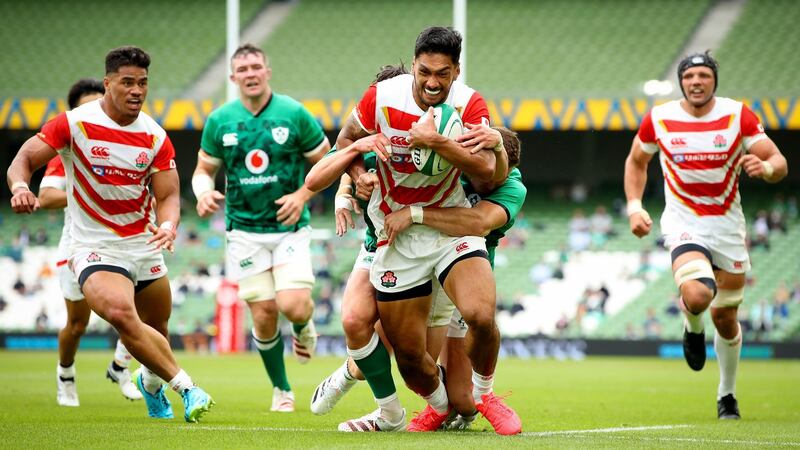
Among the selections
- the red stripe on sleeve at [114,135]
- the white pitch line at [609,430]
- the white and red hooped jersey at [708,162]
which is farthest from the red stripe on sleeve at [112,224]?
the white and red hooped jersey at [708,162]

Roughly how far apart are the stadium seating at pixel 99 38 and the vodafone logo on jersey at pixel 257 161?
21724 mm

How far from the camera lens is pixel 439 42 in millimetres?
6891

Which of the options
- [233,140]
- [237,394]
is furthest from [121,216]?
[237,394]

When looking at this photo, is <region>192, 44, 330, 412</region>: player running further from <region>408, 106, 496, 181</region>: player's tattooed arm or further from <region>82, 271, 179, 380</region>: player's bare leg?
<region>408, 106, 496, 181</region>: player's tattooed arm

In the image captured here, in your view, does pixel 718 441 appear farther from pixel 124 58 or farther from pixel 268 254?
pixel 124 58

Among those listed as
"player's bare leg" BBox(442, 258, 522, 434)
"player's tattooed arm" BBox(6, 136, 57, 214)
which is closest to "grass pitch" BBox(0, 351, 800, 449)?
"player's bare leg" BBox(442, 258, 522, 434)

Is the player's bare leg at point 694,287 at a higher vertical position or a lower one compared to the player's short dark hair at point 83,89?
lower

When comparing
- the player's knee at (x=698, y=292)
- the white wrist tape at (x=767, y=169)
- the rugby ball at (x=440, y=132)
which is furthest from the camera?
the player's knee at (x=698, y=292)

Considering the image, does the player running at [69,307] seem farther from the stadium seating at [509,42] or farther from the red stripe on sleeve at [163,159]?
the stadium seating at [509,42]

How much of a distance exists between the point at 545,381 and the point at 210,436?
30.6 feet

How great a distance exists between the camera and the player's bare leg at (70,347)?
33.4 ft

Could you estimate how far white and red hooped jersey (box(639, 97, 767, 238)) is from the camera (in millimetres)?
9625

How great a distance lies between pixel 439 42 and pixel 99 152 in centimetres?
288

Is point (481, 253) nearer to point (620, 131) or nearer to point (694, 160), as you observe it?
point (694, 160)
